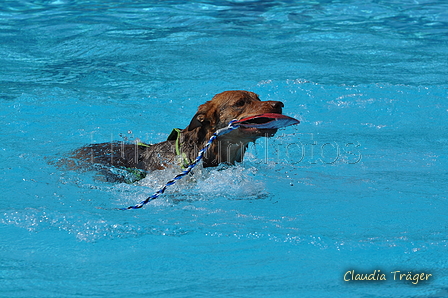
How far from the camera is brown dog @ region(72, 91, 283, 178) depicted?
6.02m

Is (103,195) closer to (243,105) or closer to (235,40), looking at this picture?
(243,105)

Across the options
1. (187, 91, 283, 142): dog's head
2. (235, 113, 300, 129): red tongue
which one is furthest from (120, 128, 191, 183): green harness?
(235, 113, 300, 129): red tongue

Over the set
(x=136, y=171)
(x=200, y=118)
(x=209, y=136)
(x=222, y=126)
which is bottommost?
(x=136, y=171)

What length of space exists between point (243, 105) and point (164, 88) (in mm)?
4378

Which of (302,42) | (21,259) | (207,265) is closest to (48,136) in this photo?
(21,259)

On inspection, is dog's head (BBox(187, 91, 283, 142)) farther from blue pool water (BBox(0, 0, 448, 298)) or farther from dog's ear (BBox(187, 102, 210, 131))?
blue pool water (BBox(0, 0, 448, 298))

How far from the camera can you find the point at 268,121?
5820 mm

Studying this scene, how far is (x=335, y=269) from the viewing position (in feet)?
15.1

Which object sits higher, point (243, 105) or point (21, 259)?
point (243, 105)

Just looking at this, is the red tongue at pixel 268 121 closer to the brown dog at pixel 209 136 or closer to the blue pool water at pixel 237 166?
the brown dog at pixel 209 136

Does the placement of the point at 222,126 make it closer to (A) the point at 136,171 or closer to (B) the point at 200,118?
(B) the point at 200,118

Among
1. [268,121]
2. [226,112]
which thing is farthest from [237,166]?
[268,121]

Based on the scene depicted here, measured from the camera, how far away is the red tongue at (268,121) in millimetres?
5496

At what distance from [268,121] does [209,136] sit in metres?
0.81
